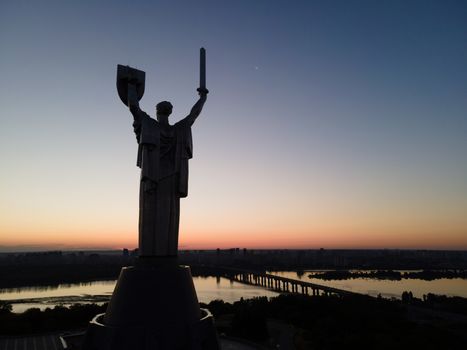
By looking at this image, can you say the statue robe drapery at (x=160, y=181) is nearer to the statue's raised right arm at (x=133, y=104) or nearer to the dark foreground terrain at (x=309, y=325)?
the statue's raised right arm at (x=133, y=104)

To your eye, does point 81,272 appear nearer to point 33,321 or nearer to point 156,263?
point 33,321

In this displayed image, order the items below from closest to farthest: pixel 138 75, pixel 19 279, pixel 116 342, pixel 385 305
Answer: pixel 116 342
pixel 138 75
pixel 385 305
pixel 19 279

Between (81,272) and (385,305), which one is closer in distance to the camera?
(385,305)

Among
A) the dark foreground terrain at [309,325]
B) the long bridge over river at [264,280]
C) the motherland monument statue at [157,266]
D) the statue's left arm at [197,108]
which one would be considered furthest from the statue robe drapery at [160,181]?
the long bridge over river at [264,280]

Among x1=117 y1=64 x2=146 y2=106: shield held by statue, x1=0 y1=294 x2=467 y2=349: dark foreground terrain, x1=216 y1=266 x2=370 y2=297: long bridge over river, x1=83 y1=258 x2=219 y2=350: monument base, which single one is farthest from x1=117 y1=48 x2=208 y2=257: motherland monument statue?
x1=216 y1=266 x2=370 y2=297: long bridge over river

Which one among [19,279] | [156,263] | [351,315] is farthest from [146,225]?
[19,279]

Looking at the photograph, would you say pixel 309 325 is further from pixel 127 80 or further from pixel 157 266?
pixel 127 80

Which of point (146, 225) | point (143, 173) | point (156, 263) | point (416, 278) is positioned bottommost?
point (416, 278)

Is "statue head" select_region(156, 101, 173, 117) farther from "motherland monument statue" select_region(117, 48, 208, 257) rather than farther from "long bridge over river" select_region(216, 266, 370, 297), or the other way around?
"long bridge over river" select_region(216, 266, 370, 297)
